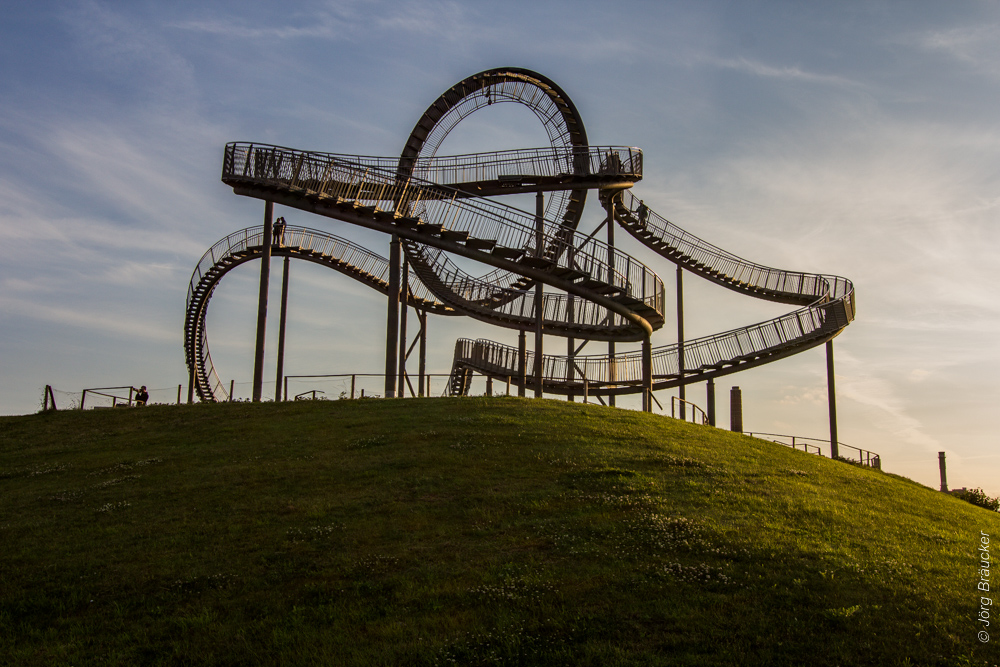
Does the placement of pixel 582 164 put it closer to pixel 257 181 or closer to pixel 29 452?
pixel 257 181

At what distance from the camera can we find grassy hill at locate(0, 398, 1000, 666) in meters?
12.3

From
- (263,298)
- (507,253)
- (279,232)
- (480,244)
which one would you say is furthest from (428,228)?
(279,232)

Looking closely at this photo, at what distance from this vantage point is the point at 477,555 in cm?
1520

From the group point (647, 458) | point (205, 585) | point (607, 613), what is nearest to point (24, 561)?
point (205, 585)

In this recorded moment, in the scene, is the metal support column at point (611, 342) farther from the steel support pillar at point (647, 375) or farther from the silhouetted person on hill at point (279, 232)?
the silhouetted person on hill at point (279, 232)

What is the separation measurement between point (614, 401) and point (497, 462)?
68.6 feet

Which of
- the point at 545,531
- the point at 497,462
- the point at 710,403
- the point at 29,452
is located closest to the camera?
the point at 545,531

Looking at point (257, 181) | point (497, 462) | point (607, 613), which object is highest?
point (257, 181)

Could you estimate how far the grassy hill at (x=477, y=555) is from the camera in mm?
12273

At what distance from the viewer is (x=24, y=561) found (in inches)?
640

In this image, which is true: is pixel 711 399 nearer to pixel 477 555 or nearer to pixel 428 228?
pixel 428 228

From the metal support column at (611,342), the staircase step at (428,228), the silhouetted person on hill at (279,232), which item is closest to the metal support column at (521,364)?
the metal support column at (611,342)

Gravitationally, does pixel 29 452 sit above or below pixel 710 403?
below

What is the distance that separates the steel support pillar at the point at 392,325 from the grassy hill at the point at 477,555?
931 centimetres
